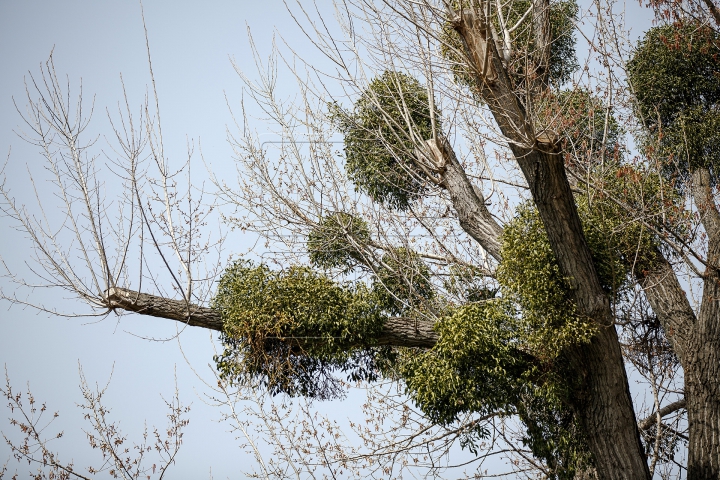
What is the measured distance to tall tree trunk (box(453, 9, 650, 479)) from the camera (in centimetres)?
557

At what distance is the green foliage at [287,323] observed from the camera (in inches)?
265

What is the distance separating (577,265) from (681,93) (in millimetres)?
4121

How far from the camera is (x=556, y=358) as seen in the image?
6730 millimetres

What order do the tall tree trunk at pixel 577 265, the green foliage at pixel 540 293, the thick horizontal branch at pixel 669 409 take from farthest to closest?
1. the thick horizontal branch at pixel 669 409
2. the green foliage at pixel 540 293
3. the tall tree trunk at pixel 577 265

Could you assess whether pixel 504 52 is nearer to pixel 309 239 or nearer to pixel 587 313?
pixel 587 313

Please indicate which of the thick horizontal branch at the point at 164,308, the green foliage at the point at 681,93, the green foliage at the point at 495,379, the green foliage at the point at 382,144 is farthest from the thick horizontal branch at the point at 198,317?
the green foliage at the point at 681,93

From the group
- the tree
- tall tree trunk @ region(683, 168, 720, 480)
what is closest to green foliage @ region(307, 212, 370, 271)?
the tree

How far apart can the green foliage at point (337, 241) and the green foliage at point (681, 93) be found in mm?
3945

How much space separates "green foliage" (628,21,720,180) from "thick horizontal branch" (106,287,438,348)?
4090mm

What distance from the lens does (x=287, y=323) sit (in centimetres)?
674

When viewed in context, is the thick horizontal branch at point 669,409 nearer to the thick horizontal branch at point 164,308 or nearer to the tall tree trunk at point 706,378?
the tall tree trunk at point 706,378

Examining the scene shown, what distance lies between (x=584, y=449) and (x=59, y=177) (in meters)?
5.67

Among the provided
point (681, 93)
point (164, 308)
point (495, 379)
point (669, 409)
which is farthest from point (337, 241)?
point (681, 93)

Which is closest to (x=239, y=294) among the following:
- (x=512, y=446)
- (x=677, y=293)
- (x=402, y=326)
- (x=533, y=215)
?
(x=402, y=326)
